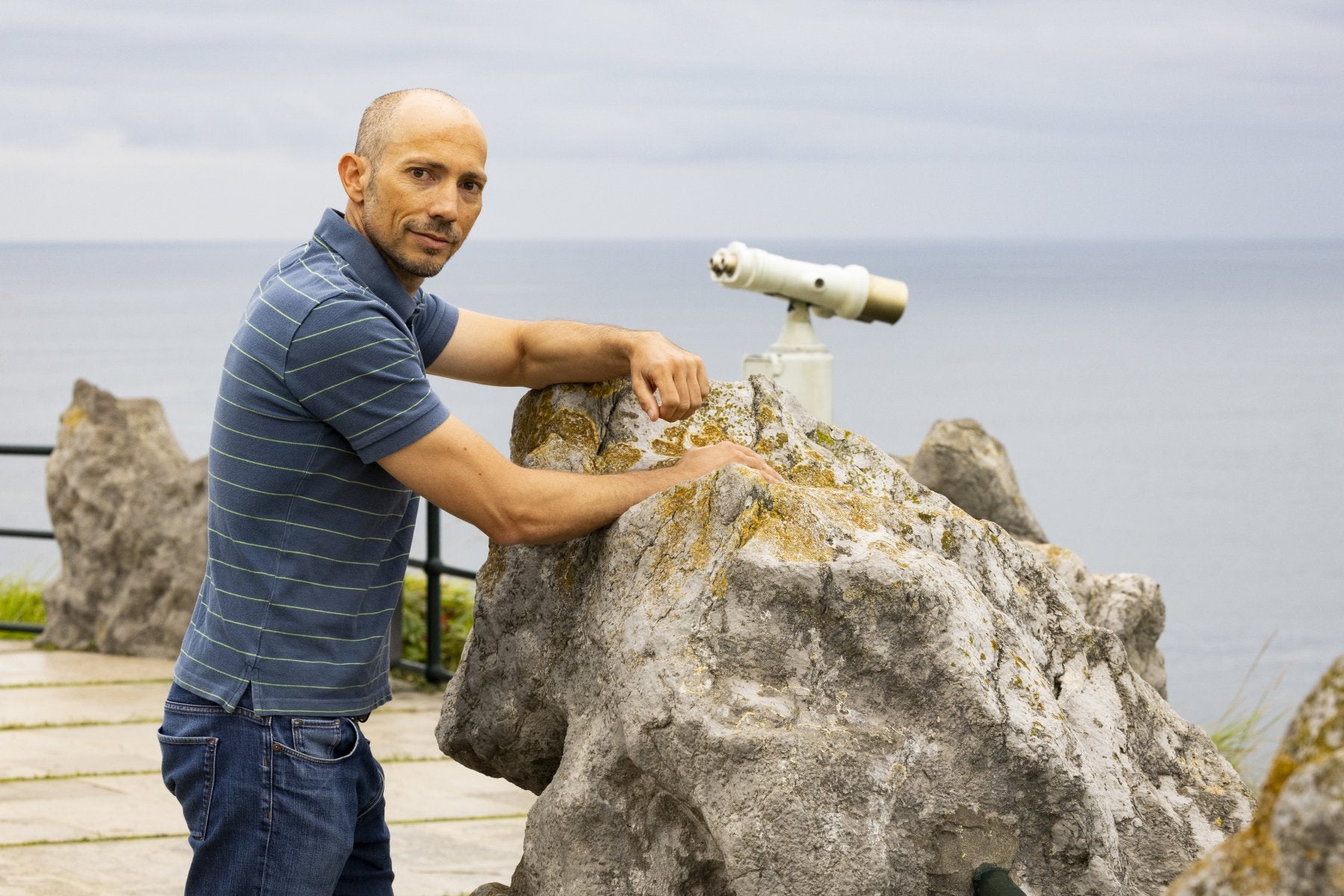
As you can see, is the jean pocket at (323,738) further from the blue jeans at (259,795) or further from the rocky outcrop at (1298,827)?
the rocky outcrop at (1298,827)

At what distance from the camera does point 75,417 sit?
27.8 feet

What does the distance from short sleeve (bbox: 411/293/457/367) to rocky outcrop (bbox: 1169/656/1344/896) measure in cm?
211

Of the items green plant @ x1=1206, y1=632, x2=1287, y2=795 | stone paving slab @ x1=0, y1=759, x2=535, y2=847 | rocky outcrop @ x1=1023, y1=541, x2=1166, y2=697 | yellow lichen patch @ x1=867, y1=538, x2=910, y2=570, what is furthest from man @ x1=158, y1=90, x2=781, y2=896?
green plant @ x1=1206, y1=632, x2=1287, y2=795

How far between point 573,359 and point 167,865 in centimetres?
268

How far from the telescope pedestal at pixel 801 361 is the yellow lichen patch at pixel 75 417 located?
3.91m

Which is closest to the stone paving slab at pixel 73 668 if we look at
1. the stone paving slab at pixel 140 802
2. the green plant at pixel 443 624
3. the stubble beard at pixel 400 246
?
the green plant at pixel 443 624

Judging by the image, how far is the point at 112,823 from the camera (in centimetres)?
543

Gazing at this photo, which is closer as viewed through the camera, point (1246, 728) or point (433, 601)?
point (1246, 728)

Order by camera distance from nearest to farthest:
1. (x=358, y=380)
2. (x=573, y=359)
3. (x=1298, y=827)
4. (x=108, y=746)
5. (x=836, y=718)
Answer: (x=1298, y=827)
(x=836, y=718)
(x=358, y=380)
(x=573, y=359)
(x=108, y=746)

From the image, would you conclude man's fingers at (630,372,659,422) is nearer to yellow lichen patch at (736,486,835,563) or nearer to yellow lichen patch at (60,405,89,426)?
yellow lichen patch at (736,486,835,563)

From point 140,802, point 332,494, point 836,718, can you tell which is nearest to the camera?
point 836,718

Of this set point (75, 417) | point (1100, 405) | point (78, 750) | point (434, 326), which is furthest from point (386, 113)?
point (1100, 405)

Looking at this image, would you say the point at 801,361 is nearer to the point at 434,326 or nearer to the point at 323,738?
the point at 434,326

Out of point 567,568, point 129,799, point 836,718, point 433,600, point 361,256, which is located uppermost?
point 361,256
